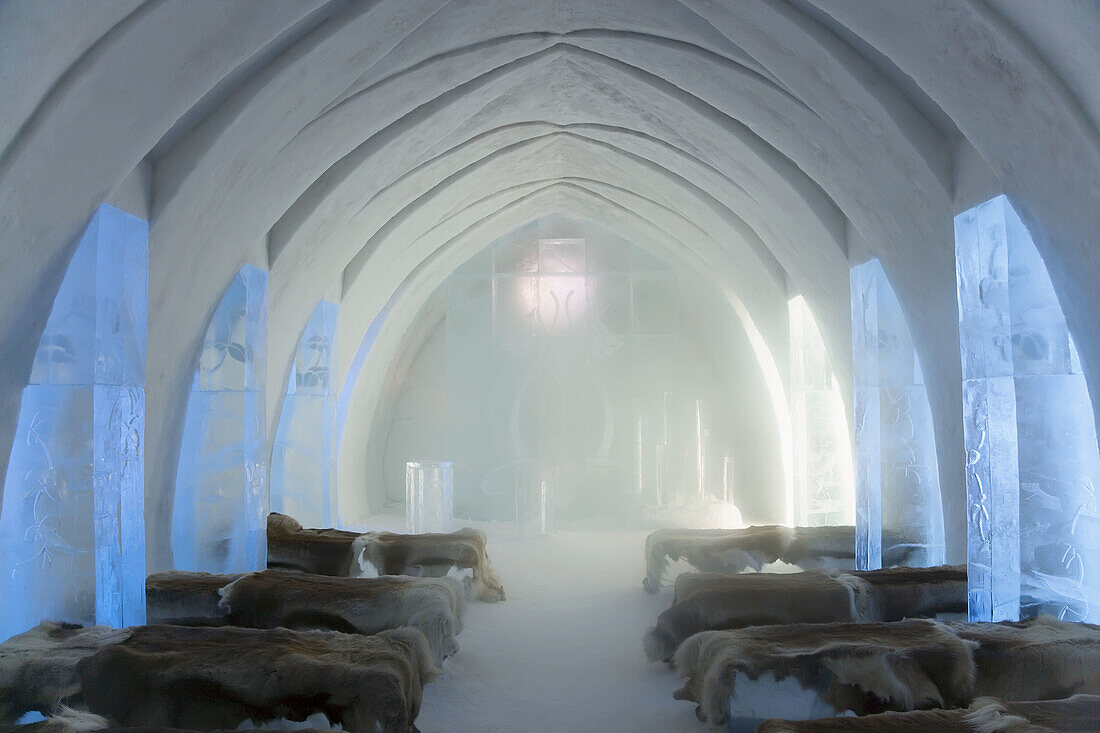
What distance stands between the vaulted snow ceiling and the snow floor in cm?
255

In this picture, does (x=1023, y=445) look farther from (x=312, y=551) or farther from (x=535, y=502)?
(x=535, y=502)

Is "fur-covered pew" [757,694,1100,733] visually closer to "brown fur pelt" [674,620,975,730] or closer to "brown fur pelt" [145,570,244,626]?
"brown fur pelt" [674,620,975,730]

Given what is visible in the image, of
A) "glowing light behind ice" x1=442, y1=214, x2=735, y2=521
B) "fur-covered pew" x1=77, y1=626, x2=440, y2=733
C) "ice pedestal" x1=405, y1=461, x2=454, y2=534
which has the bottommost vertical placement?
"fur-covered pew" x1=77, y1=626, x2=440, y2=733

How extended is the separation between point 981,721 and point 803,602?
6.90ft

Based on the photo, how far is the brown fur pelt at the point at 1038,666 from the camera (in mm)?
3932

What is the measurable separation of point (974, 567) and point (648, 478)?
25.7 ft

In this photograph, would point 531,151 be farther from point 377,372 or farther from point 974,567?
point 974,567

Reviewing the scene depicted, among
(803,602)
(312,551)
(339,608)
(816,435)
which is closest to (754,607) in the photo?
(803,602)

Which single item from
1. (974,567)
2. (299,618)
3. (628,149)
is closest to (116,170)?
(299,618)

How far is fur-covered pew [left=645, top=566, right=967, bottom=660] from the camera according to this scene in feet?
17.4

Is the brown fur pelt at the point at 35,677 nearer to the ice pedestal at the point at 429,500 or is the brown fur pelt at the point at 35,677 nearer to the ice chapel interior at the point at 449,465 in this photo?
the ice chapel interior at the point at 449,465

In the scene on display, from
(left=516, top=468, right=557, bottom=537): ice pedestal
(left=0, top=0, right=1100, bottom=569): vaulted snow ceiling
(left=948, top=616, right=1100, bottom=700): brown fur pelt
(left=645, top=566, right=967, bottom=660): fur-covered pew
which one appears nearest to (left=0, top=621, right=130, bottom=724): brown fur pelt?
(left=0, top=0, right=1100, bottom=569): vaulted snow ceiling

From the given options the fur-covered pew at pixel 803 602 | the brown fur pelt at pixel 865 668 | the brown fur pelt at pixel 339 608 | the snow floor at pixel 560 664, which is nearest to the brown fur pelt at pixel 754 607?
the fur-covered pew at pixel 803 602

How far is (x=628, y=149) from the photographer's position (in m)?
9.65
